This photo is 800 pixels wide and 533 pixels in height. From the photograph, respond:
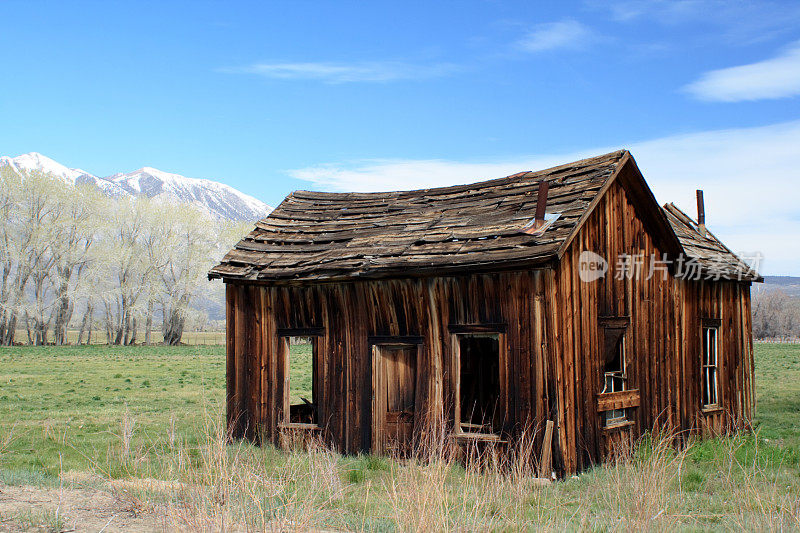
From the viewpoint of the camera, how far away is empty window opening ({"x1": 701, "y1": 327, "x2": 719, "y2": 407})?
44.7 ft

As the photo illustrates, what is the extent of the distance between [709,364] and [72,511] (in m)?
11.2

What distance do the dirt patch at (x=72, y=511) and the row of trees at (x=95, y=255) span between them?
47.8 m

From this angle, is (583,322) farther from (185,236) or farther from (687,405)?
(185,236)

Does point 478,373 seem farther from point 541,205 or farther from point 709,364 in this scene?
point 541,205

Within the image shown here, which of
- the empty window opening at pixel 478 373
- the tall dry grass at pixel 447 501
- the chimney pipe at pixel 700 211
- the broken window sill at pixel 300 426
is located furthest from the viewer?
the chimney pipe at pixel 700 211

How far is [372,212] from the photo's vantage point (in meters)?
13.7

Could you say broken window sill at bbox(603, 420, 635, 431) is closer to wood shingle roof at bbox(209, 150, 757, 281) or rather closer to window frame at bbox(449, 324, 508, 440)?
window frame at bbox(449, 324, 508, 440)

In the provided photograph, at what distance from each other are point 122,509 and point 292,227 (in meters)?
7.63

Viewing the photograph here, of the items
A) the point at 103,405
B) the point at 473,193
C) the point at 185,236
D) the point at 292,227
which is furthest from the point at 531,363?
the point at 185,236

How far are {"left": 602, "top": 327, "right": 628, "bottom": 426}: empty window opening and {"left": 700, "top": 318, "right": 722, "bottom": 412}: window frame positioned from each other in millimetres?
2794

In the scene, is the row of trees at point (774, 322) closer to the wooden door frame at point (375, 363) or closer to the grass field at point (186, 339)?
the grass field at point (186, 339)

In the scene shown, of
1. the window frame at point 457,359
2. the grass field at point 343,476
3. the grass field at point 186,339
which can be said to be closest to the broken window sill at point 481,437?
the window frame at point 457,359

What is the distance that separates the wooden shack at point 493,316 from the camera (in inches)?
387

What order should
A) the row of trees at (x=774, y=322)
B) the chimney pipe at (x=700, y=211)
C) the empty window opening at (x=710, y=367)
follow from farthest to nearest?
the row of trees at (x=774, y=322) → the chimney pipe at (x=700, y=211) → the empty window opening at (x=710, y=367)
